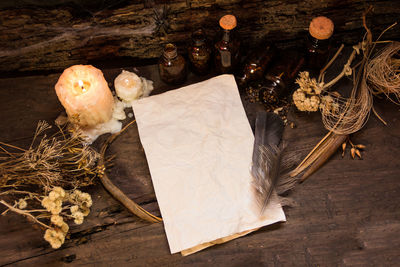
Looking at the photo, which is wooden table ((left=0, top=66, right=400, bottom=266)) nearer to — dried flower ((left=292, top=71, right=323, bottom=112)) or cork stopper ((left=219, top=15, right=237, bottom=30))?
dried flower ((left=292, top=71, right=323, bottom=112))

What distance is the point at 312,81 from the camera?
1093 millimetres

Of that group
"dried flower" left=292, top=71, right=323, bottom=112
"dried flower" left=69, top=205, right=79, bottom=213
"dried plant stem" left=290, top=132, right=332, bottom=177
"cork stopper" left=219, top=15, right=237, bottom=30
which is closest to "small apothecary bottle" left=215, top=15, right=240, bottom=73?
"cork stopper" left=219, top=15, right=237, bottom=30

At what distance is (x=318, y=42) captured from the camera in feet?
3.55

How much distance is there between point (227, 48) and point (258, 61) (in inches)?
4.4

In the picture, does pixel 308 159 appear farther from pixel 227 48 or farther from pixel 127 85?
pixel 127 85

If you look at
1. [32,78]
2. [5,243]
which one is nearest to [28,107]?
[32,78]

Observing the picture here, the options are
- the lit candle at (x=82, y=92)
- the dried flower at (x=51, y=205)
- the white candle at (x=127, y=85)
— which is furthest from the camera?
the white candle at (x=127, y=85)

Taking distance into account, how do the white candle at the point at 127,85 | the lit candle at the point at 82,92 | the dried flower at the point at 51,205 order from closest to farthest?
the dried flower at the point at 51,205, the lit candle at the point at 82,92, the white candle at the point at 127,85

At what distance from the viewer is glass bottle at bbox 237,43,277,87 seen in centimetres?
112

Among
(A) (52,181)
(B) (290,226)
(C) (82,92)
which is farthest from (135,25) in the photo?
(B) (290,226)

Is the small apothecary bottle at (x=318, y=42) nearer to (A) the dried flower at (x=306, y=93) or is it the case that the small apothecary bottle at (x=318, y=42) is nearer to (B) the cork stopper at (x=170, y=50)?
(A) the dried flower at (x=306, y=93)

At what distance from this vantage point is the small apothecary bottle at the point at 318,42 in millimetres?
1031

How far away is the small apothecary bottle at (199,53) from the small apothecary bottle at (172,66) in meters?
0.04

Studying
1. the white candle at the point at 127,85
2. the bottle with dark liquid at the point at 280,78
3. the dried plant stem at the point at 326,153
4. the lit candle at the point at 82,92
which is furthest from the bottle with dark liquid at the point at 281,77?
the lit candle at the point at 82,92
